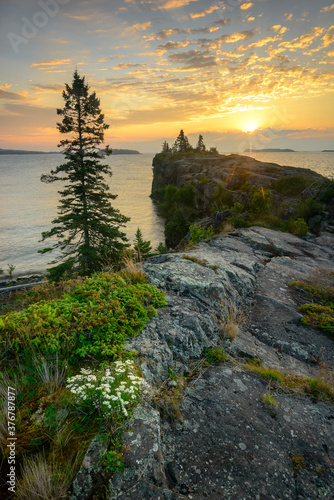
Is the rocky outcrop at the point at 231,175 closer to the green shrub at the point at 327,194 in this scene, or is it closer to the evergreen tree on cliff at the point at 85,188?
the green shrub at the point at 327,194

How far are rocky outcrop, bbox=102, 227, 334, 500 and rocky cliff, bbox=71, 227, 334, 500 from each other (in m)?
0.01

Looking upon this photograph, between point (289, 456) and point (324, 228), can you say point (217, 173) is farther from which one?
point (289, 456)

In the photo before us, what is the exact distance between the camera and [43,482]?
2000mm

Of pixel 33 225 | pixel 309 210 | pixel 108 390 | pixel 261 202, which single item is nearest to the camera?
pixel 108 390

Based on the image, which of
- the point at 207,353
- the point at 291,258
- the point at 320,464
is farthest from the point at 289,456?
the point at 291,258

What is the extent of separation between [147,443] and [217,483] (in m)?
0.88

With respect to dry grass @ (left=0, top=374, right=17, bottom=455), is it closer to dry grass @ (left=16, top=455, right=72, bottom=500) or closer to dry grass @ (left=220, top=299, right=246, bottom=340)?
dry grass @ (left=16, top=455, right=72, bottom=500)

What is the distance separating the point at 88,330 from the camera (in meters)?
3.68

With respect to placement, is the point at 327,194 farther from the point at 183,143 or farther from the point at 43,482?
the point at 183,143

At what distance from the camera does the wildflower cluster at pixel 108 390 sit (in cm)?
250

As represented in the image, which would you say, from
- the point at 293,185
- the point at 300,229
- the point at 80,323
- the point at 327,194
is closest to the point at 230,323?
the point at 80,323

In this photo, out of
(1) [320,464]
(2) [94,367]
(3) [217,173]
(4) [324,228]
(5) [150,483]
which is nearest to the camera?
(5) [150,483]

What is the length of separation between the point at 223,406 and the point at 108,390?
188cm

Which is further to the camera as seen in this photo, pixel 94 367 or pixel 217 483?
pixel 94 367
